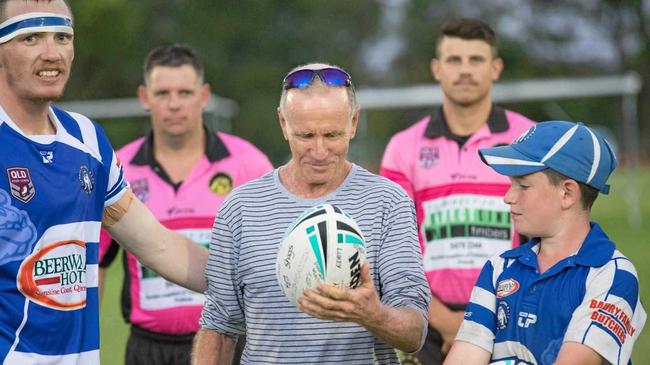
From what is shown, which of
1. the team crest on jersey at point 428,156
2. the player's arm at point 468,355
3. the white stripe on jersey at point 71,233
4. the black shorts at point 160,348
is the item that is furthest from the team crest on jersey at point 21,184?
the team crest on jersey at point 428,156

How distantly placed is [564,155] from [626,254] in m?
16.1

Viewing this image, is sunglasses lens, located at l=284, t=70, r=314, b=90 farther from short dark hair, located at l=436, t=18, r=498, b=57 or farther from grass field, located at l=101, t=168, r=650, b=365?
grass field, located at l=101, t=168, r=650, b=365

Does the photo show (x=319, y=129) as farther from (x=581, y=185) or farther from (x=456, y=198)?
(x=456, y=198)

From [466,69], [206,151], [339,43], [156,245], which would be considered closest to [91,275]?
[156,245]

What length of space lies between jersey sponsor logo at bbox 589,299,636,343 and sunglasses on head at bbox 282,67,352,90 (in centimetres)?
122

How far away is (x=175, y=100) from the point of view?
7.20 m

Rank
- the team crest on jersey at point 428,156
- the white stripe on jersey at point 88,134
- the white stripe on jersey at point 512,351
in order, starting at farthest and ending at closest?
the team crest on jersey at point 428,156 → the white stripe on jersey at point 88,134 → the white stripe on jersey at point 512,351

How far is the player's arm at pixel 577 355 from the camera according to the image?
13.6 feet

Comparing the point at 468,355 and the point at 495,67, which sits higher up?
the point at 495,67

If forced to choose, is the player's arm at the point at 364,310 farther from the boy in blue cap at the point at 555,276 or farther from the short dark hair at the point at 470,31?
the short dark hair at the point at 470,31

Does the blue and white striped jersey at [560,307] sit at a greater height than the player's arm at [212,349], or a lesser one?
greater

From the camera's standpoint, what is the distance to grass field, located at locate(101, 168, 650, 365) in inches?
485

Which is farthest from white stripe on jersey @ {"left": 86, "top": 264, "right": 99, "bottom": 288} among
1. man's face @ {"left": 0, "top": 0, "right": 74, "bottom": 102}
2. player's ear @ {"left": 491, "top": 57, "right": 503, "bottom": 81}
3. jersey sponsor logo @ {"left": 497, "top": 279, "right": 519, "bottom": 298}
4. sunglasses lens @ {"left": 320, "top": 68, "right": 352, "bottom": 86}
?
player's ear @ {"left": 491, "top": 57, "right": 503, "bottom": 81}

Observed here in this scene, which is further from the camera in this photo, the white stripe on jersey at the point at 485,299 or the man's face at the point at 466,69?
the man's face at the point at 466,69
